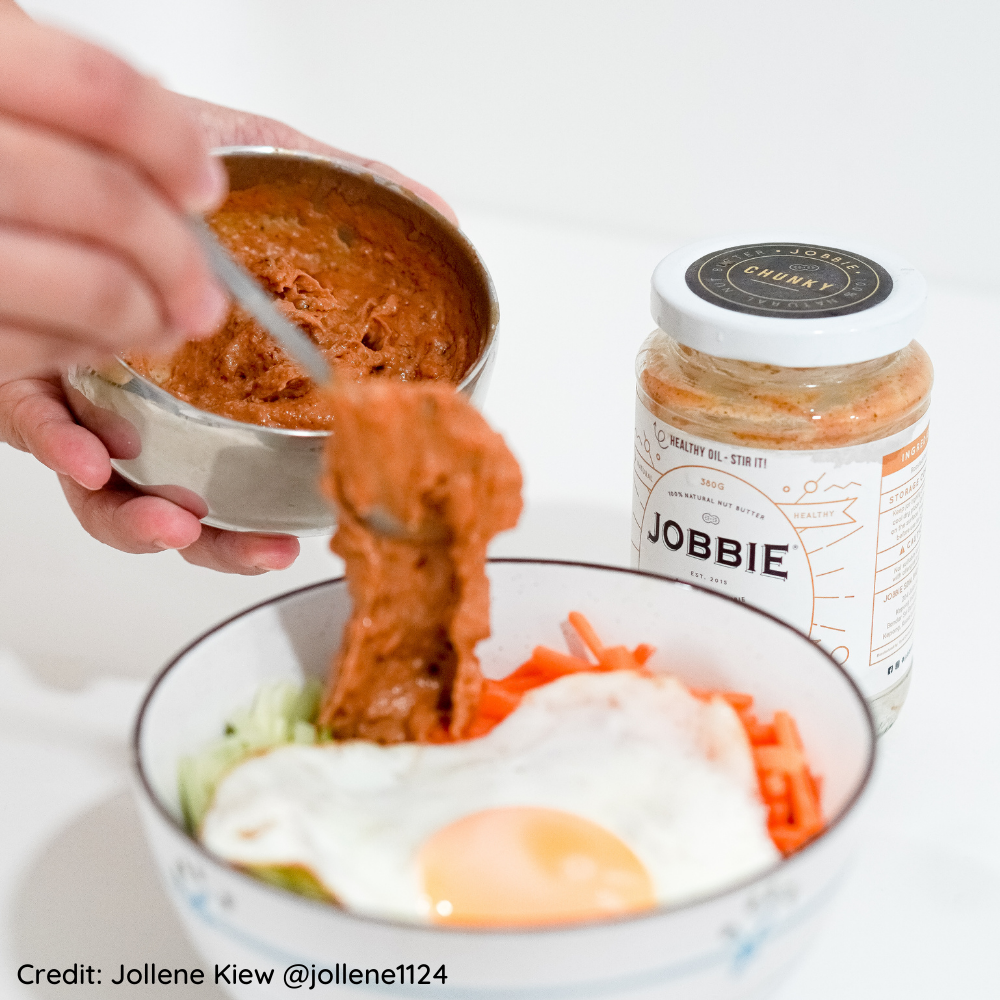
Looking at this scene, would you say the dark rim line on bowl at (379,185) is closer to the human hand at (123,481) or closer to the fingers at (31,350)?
the human hand at (123,481)

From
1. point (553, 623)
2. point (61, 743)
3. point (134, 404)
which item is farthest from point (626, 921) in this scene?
point (61, 743)

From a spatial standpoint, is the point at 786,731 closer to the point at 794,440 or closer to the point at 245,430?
the point at 794,440

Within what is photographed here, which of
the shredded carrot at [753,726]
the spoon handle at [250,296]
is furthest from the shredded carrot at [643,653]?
the spoon handle at [250,296]

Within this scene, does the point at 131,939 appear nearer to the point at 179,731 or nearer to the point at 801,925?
the point at 179,731

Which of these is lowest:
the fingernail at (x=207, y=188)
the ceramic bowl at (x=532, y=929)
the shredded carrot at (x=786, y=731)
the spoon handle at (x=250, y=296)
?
the shredded carrot at (x=786, y=731)

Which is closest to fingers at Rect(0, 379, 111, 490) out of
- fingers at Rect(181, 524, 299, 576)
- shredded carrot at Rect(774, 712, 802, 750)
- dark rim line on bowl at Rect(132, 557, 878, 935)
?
fingers at Rect(181, 524, 299, 576)

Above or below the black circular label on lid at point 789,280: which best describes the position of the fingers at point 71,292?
above
